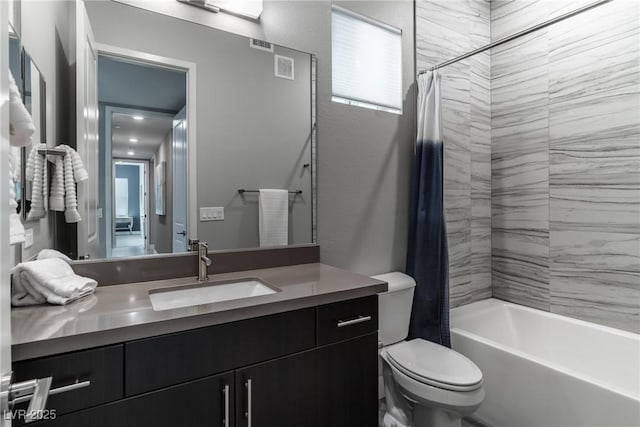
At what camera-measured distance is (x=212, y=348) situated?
980mm

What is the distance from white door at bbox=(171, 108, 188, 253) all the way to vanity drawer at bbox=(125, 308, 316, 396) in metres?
0.66

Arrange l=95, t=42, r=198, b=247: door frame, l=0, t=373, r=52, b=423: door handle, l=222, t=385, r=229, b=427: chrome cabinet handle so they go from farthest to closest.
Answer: l=95, t=42, r=198, b=247: door frame → l=222, t=385, r=229, b=427: chrome cabinet handle → l=0, t=373, r=52, b=423: door handle

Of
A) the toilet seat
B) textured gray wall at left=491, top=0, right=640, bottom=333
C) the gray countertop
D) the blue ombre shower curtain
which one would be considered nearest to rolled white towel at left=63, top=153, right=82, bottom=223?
the gray countertop

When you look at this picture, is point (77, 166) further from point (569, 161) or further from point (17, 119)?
point (569, 161)

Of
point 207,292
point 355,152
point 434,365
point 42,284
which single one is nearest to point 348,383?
point 434,365

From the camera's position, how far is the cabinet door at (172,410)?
82 cm

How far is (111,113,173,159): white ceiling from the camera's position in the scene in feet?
4.67

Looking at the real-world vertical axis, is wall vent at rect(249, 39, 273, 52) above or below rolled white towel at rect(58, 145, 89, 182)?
above

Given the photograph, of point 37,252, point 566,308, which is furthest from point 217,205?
point 566,308

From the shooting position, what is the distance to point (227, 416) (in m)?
1.00

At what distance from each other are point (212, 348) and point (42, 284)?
0.55 metres

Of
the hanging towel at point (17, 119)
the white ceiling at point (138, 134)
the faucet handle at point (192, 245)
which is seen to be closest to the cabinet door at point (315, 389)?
the faucet handle at point (192, 245)

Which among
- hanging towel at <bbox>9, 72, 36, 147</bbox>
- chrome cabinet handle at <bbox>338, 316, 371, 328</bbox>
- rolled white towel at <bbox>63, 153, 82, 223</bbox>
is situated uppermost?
hanging towel at <bbox>9, 72, 36, 147</bbox>

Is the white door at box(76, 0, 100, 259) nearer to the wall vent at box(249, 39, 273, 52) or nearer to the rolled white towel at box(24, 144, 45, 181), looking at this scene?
the rolled white towel at box(24, 144, 45, 181)
